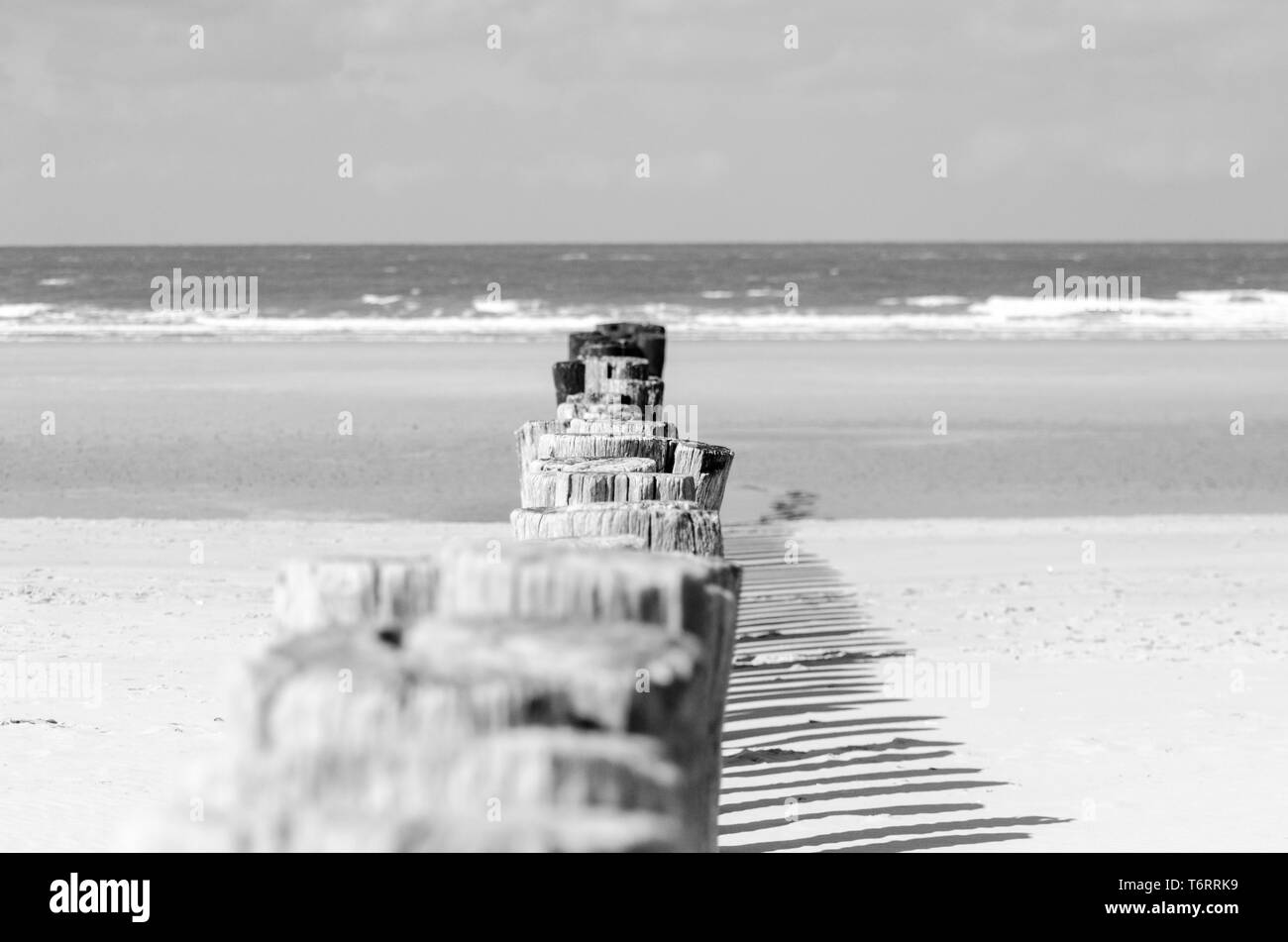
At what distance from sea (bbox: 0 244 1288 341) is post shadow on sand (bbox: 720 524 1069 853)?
80.4 ft

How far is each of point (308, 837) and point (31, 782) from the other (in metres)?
3.94

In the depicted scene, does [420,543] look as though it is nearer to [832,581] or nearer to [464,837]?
[832,581]

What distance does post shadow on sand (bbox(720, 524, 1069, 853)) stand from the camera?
4.26m

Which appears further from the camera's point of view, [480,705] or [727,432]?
[727,432]

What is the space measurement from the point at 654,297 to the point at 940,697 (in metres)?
42.1

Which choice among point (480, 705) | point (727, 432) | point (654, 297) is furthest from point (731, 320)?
point (480, 705)

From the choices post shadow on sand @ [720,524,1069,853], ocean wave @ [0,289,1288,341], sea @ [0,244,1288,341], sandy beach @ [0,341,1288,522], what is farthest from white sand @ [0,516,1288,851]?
ocean wave @ [0,289,1288,341]

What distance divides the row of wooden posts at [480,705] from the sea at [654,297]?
29508 mm

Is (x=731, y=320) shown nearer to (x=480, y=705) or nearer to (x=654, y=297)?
(x=654, y=297)

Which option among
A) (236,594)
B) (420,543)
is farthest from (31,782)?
(420,543)

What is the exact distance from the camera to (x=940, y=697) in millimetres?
5742

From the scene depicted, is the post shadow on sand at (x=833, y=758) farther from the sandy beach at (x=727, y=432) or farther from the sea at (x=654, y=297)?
the sea at (x=654, y=297)

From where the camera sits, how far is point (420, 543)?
9.74 meters

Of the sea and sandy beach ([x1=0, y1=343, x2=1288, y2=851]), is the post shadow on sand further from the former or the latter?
the sea
